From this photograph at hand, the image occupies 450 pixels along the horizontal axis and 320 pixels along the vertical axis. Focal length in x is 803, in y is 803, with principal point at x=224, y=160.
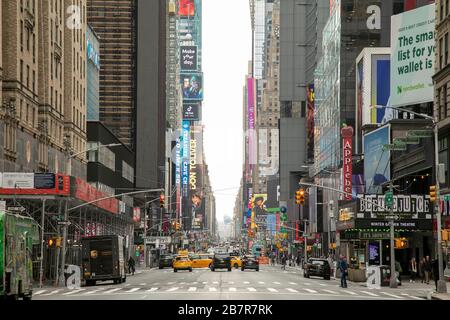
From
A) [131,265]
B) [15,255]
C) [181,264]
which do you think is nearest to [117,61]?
[181,264]

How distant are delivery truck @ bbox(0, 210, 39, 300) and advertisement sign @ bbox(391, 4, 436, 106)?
49.7m

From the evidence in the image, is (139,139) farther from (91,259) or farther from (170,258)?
(91,259)

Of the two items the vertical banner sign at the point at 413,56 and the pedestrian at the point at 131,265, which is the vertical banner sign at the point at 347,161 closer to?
the vertical banner sign at the point at 413,56

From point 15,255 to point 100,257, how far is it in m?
25.4

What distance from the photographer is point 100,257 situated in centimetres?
5284

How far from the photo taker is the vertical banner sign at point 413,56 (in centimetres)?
7350

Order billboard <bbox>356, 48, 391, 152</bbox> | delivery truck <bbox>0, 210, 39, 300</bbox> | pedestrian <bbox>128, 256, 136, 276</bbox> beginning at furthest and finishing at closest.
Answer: billboard <bbox>356, 48, 391, 152</bbox>, pedestrian <bbox>128, 256, 136, 276</bbox>, delivery truck <bbox>0, 210, 39, 300</bbox>

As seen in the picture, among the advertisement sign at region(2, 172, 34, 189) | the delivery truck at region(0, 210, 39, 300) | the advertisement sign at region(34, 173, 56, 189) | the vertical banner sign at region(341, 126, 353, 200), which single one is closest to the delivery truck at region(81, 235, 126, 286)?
the advertisement sign at region(34, 173, 56, 189)

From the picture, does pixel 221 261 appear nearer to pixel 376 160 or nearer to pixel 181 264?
pixel 181 264

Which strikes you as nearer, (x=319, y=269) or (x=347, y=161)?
(x=319, y=269)

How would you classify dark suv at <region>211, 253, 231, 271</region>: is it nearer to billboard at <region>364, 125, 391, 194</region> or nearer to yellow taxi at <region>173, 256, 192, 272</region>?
yellow taxi at <region>173, 256, 192, 272</region>

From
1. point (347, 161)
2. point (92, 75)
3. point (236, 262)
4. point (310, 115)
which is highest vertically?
point (92, 75)

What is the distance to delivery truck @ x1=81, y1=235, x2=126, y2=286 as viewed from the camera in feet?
172

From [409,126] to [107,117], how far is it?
104 metres
